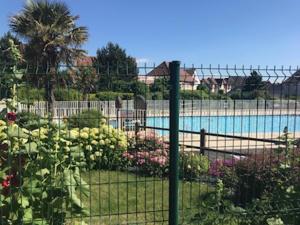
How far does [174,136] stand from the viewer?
4223 millimetres

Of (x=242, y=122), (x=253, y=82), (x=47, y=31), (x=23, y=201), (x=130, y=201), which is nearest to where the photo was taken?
(x=23, y=201)

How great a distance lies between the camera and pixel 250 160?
23.4 feet

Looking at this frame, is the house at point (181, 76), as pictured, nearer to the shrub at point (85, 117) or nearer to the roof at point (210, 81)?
the roof at point (210, 81)

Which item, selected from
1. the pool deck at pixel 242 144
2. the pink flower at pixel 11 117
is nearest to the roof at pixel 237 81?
the pool deck at pixel 242 144

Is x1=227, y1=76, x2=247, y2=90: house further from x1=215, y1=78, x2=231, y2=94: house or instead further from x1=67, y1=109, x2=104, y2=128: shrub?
x1=67, y1=109, x2=104, y2=128: shrub

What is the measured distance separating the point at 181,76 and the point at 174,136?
1.89 ft

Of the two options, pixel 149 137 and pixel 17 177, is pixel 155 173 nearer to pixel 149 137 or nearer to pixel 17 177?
pixel 149 137

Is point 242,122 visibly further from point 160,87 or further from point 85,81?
point 85,81

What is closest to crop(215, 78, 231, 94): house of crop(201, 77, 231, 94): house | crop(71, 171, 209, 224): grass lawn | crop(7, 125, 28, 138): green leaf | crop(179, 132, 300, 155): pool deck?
crop(201, 77, 231, 94): house

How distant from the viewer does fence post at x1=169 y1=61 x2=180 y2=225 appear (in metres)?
4.16

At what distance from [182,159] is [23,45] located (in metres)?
21.2

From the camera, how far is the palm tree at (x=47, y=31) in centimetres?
2622

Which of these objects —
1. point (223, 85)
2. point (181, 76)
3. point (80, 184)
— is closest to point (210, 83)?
point (223, 85)

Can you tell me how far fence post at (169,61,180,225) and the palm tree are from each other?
22319 mm
